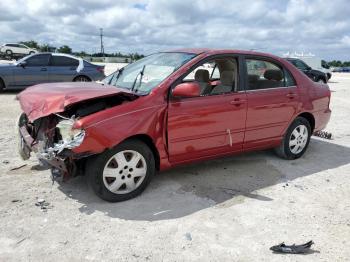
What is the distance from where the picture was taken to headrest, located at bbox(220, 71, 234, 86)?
17.3ft

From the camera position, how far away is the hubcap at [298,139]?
19.7 ft

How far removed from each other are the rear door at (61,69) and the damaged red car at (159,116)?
868 centimetres

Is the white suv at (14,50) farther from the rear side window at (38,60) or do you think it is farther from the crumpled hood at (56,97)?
the crumpled hood at (56,97)

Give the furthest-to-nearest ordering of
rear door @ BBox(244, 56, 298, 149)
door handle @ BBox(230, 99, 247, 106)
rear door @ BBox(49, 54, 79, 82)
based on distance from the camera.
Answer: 1. rear door @ BBox(49, 54, 79, 82)
2. rear door @ BBox(244, 56, 298, 149)
3. door handle @ BBox(230, 99, 247, 106)

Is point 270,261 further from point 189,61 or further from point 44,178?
point 44,178

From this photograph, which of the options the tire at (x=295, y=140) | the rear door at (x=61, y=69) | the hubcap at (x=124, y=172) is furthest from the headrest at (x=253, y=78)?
the rear door at (x=61, y=69)

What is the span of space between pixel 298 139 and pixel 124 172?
3.11 metres

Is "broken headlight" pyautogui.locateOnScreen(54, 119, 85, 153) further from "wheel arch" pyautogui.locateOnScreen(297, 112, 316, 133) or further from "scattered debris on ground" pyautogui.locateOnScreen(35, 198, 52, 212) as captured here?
"wheel arch" pyautogui.locateOnScreen(297, 112, 316, 133)

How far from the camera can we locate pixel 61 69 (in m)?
13.7

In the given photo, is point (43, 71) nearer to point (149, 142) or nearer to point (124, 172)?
point (149, 142)

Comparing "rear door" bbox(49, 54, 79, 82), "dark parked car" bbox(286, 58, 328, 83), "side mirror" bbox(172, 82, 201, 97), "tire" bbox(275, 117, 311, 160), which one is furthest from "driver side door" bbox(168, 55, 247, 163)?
"dark parked car" bbox(286, 58, 328, 83)

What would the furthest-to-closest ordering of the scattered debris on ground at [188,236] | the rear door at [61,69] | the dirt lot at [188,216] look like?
the rear door at [61,69]
the scattered debris on ground at [188,236]
the dirt lot at [188,216]

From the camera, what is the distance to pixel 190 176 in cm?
515

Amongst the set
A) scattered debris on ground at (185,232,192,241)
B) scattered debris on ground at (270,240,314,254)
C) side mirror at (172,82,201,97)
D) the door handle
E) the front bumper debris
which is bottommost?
scattered debris on ground at (270,240,314,254)
